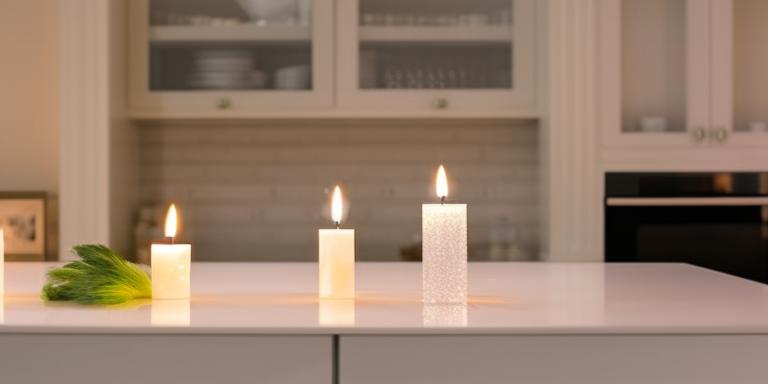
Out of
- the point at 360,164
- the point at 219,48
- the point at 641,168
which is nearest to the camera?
the point at 641,168

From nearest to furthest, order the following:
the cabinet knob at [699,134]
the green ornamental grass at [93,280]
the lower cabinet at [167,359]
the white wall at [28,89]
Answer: the lower cabinet at [167,359]
the green ornamental grass at [93,280]
the cabinet knob at [699,134]
the white wall at [28,89]

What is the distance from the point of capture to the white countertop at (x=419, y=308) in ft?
3.38

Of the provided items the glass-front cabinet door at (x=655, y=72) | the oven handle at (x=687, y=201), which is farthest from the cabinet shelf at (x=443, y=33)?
the oven handle at (x=687, y=201)

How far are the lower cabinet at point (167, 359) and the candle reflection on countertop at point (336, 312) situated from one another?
38mm

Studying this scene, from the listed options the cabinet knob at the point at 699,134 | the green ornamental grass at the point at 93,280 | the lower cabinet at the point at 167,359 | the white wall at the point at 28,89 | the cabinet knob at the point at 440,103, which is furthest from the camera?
the white wall at the point at 28,89

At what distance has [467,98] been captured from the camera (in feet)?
11.1

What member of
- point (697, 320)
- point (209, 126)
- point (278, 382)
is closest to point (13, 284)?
point (278, 382)

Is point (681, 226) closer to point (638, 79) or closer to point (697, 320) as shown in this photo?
point (638, 79)

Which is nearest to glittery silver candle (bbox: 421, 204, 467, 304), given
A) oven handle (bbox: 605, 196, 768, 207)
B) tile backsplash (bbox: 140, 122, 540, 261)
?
oven handle (bbox: 605, 196, 768, 207)

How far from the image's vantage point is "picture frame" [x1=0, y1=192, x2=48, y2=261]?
3438 millimetres

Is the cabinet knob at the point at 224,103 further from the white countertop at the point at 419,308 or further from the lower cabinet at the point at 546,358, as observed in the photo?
the lower cabinet at the point at 546,358

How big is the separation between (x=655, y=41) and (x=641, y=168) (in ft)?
1.35

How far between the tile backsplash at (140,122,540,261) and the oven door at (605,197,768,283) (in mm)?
532

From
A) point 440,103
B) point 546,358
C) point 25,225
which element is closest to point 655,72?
point 440,103
